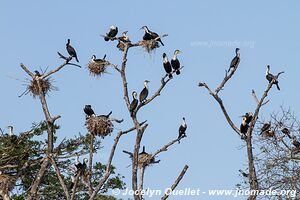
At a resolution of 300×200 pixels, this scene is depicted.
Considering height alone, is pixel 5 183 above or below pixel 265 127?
below

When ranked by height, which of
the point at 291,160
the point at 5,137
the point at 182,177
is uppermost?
the point at 5,137

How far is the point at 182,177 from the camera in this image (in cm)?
1335

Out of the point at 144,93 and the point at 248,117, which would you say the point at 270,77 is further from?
the point at 144,93

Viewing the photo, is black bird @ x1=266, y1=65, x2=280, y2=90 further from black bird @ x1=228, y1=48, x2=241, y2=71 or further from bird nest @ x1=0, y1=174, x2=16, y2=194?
bird nest @ x1=0, y1=174, x2=16, y2=194

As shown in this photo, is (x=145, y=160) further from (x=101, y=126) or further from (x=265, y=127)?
(x=265, y=127)

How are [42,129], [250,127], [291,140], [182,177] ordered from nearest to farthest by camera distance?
[182,177]
[250,127]
[291,140]
[42,129]

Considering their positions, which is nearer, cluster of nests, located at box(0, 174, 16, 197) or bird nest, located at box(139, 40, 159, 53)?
cluster of nests, located at box(0, 174, 16, 197)

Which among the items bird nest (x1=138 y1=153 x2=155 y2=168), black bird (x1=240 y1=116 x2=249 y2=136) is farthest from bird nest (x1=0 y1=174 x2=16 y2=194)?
black bird (x1=240 y1=116 x2=249 y2=136)

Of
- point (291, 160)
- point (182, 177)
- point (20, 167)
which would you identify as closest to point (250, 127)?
point (291, 160)

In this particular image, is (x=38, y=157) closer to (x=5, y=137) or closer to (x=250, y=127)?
(x=5, y=137)

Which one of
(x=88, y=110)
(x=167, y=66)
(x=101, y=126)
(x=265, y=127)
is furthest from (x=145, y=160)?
(x=265, y=127)

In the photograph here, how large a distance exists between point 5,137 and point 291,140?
26.4 ft

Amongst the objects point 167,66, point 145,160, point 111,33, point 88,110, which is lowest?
point 145,160

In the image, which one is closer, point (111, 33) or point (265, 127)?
point (265, 127)
